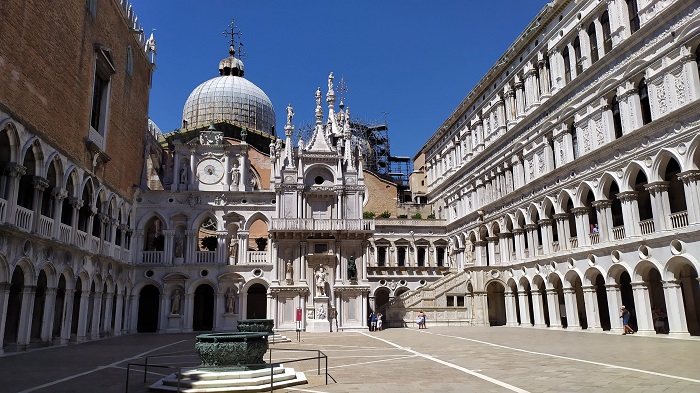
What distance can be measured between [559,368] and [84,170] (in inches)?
917

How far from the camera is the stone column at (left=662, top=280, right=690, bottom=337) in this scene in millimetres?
22891

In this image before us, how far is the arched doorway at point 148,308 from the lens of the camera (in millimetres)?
36438

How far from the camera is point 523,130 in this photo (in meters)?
36.9

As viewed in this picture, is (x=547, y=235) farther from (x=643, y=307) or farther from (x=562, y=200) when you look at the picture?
(x=643, y=307)

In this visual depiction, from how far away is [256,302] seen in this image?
127 ft

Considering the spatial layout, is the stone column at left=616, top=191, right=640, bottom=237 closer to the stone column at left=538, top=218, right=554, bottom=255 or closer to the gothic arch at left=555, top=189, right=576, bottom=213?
the gothic arch at left=555, top=189, right=576, bottom=213

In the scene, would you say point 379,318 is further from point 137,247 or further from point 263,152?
point 263,152

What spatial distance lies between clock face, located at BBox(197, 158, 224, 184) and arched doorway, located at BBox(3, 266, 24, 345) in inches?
653

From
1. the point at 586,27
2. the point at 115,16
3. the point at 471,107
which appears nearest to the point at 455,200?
the point at 471,107

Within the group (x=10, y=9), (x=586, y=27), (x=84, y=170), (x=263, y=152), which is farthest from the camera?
(x=263, y=152)

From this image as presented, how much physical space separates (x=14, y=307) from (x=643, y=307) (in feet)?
87.8

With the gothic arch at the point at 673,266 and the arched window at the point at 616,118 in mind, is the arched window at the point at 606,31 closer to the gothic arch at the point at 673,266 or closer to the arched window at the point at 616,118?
the arched window at the point at 616,118

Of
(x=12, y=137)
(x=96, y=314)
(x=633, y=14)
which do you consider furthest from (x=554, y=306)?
(x=12, y=137)

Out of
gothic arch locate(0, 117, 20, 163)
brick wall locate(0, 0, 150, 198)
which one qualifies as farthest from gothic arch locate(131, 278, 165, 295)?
gothic arch locate(0, 117, 20, 163)
